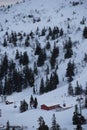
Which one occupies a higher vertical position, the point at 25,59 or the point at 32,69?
the point at 25,59

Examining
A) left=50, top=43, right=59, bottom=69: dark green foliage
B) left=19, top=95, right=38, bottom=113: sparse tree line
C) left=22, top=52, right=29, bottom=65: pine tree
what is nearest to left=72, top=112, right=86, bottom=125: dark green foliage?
left=19, top=95, right=38, bottom=113: sparse tree line

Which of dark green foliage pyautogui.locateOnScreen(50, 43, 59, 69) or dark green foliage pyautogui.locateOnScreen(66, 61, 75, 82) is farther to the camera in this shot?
dark green foliage pyautogui.locateOnScreen(50, 43, 59, 69)

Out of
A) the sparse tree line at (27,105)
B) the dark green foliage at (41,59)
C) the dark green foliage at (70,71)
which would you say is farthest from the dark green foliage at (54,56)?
the sparse tree line at (27,105)

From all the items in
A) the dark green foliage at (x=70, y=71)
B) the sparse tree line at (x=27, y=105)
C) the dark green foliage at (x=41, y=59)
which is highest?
the dark green foliage at (x=41, y=59)

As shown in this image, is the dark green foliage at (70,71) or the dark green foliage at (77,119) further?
the dark green foliage at (70,71)

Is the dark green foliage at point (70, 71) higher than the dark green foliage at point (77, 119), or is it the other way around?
the dark green foliage at point (70, 71)

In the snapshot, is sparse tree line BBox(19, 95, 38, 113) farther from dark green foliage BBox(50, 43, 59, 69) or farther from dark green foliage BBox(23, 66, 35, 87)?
dark green foliage BBox(50, 43, 59, 69)

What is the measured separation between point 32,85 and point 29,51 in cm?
3639

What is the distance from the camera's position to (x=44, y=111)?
110500 millimetres

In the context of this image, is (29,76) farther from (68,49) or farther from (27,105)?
(27,105)

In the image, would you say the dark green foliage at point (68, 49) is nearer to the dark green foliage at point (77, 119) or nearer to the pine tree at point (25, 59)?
the pine tree at point (25, 59)

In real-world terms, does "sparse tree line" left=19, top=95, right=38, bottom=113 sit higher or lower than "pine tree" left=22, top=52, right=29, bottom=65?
lower

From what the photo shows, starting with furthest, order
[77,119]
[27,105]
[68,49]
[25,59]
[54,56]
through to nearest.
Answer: [25,59] → [54,56] → [68,49] → [27,105] → [77,119]

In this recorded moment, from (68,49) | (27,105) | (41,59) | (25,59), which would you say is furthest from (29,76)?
(27,105)
